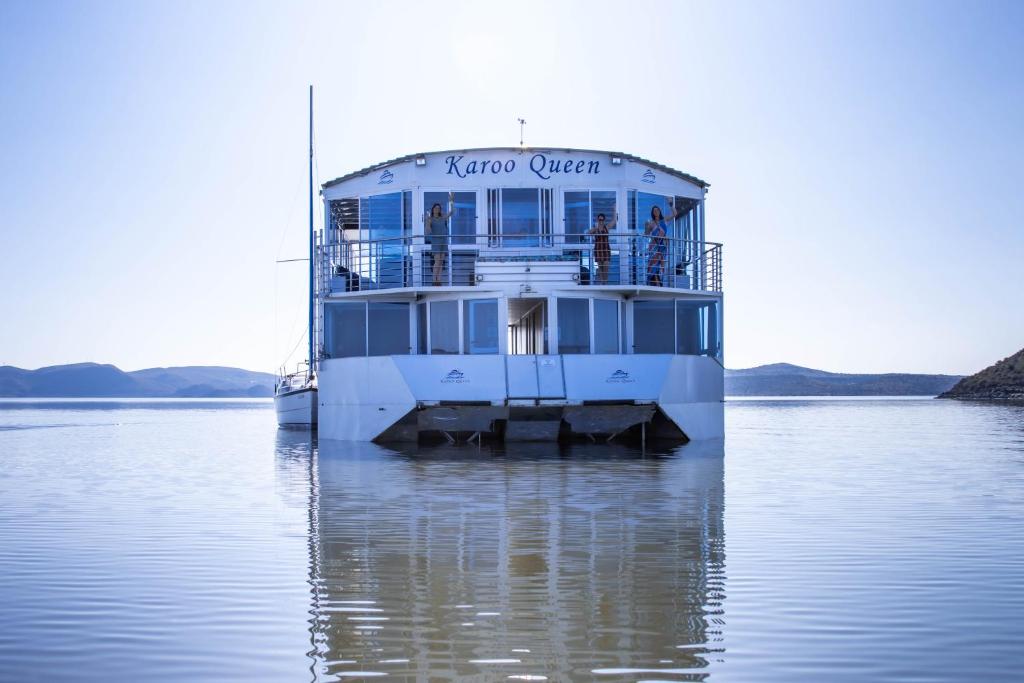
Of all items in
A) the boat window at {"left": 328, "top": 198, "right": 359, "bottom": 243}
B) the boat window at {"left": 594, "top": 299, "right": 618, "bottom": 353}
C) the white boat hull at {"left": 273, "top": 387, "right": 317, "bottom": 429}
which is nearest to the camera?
the boat window at {"left": 594, "top": 299, "right": 618, "bottom": 353}

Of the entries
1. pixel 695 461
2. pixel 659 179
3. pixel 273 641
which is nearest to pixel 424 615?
pixel 273 641

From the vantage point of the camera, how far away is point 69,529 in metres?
9.84

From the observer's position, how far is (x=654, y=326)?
80.0 feet

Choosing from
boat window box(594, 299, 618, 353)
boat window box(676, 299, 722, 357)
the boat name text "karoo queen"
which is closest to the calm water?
boat window box(594, 299, 618, 353)

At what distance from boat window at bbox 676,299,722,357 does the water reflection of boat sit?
34.7 feet

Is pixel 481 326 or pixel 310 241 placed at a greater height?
pixel 310 241

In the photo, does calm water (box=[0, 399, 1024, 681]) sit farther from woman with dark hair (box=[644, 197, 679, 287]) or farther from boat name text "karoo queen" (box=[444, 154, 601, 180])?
boat name text "karoo queen" (box=[444, 154, 601, 180])

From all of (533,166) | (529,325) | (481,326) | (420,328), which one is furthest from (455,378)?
(529,325)

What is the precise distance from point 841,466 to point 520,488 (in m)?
6.74

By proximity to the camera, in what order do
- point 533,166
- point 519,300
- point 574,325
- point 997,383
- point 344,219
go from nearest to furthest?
point 574,325 → point 533,166 → point 519,300 → point 344,219 → point 997,383

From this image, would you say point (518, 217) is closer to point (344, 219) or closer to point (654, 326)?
point (654, 326)

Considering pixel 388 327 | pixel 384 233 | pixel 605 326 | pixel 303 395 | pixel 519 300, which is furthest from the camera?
pixel 303 395

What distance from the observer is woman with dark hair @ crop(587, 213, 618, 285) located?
77.1 ft

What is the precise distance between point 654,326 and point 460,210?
5.05 metres
